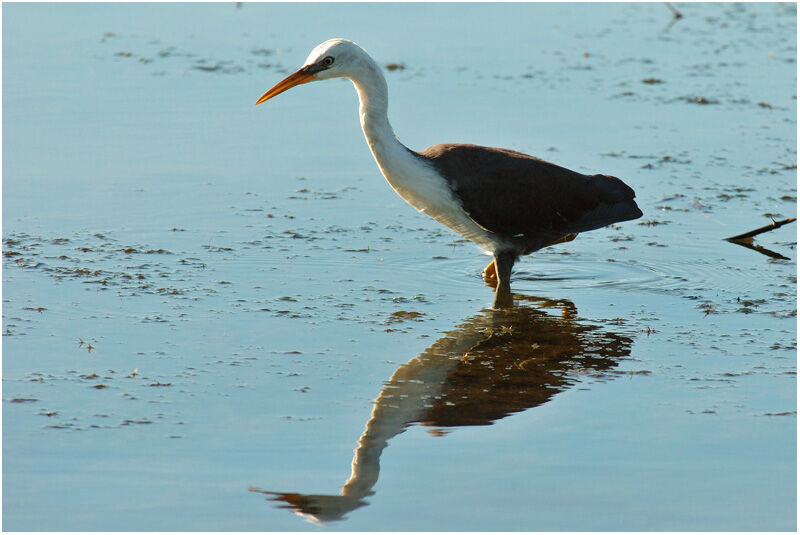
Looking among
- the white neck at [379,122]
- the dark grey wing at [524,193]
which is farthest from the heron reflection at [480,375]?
the white neck at [379,122]

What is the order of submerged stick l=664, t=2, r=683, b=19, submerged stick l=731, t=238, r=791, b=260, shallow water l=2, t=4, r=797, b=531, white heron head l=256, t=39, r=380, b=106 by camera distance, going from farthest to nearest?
submerged stick l=664, t=2, r=683, b=19 → submerged stick l=731, t=238, r=791, b=260 → white heron head l=256, t=39, r=380, b=106 → shallow water l=2, t=4, r=797, b=531

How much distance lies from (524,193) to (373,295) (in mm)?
1037

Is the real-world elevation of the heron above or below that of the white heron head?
below

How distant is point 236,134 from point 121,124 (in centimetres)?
92

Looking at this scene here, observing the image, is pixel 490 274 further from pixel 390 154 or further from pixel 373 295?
pixel 390 154

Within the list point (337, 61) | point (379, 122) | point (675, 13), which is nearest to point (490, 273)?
point (379, 122)

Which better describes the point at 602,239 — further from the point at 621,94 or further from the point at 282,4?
the point at 282,4

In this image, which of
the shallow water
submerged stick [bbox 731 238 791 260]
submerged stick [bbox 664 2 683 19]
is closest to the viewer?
the shallow water

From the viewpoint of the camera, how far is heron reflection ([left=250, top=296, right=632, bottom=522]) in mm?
4953

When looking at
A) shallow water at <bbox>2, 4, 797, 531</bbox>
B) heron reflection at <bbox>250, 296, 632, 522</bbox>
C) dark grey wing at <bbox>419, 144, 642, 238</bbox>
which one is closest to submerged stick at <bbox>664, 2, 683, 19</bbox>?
shallow water at <bbox>2, 4, 797, 531</bbox>

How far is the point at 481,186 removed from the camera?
7.08 meters

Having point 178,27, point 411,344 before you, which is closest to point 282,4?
point 178,27

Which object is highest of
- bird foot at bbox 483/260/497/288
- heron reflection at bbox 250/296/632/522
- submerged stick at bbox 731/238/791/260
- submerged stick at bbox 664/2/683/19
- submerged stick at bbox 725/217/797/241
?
submerged stick at bbox 664/2/683/19

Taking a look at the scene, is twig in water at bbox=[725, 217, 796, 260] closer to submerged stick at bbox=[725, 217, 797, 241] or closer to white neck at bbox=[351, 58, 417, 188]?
submerged stick at bbox=[725, 217, 797, 241]
